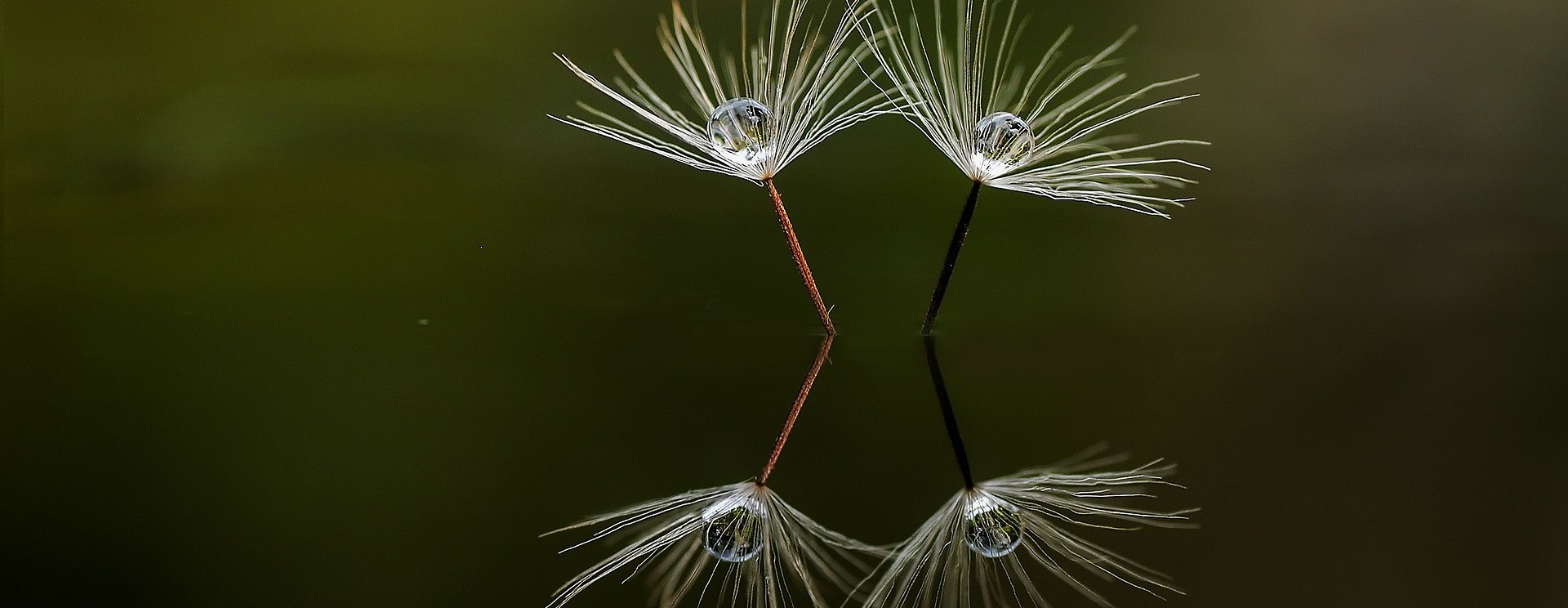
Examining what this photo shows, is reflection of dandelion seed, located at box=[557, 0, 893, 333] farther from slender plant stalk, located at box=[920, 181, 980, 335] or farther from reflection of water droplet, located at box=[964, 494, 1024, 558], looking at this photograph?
reflection of water droplet, located at box=[964, 494, 1024, 558]

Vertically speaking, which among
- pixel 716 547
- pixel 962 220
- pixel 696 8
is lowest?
pixel 716 547

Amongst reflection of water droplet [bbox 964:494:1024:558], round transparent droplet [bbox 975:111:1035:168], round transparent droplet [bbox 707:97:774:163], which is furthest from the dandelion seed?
reflection of water droplet [bbox 964:494:1024:558]

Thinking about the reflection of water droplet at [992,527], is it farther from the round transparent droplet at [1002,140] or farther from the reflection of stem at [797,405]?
the round transparent droplet at [1002,140]

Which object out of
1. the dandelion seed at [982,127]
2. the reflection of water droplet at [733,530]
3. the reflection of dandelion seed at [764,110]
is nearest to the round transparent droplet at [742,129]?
the reflection of dandelion seed at [764,110]

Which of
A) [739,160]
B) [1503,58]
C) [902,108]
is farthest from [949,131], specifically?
[1503,58]

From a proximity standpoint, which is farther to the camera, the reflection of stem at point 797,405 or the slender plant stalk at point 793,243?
the slender plant stalk at point 793,243

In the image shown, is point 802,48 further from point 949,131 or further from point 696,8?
point 696,8
